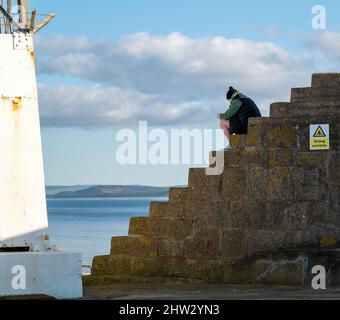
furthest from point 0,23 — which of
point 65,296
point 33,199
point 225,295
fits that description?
point 225,295

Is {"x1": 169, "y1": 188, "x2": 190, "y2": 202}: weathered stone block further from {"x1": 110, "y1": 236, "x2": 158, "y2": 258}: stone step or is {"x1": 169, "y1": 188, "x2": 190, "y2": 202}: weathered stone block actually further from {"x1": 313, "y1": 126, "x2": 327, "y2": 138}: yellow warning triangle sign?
{"x1": 313, "y1": 126, "x2": 327, "y2": 138}: yellow warning triangle sign

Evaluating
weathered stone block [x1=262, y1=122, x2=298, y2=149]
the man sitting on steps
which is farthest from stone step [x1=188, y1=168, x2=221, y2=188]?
weathered stone block [x1=262, y1=122, x2=298, y2=149]

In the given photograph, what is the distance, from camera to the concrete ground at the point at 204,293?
12602 mm

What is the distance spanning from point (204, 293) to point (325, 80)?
138 inches

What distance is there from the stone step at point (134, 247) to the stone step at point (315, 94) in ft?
10.1

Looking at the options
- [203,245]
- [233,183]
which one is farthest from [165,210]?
[233,183]

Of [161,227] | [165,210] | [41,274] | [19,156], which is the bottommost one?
[41,274]

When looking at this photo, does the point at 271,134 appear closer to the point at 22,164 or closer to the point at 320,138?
the point at 320,138

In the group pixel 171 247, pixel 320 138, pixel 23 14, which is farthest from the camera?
pixel 171 247

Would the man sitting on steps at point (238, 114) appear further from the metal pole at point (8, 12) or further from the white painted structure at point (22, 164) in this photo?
the metal pole at point (8, 12)

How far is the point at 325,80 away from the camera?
1423 centimetres

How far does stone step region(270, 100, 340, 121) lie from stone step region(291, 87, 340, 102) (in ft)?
0.21

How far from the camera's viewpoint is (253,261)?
14.2 meters

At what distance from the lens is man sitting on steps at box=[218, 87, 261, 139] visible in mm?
15234
